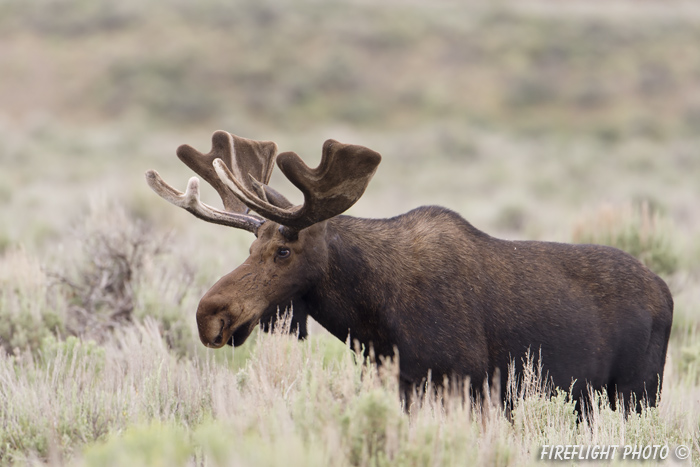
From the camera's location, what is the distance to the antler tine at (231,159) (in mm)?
4574

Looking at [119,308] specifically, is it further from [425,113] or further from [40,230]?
[425,113]

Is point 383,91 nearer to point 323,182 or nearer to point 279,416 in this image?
point 323,182

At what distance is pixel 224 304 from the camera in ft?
12.3

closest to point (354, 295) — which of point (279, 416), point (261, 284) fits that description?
Answer: point (261, 284)

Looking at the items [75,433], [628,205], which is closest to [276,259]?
[75,433]

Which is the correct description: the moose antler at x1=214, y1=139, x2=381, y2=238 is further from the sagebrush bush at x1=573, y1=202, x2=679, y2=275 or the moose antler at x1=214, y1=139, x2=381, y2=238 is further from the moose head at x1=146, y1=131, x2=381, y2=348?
the sagebrush bush at x1=573, y1=202, x2=679, y2=275

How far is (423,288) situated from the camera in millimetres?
4137

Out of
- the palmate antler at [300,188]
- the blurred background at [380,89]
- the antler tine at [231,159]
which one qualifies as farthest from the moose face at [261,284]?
the blurred background at [380,89]

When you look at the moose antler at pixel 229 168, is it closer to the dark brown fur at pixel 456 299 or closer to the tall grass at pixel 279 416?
the dark brown fur at pixel 456 299

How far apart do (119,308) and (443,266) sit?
3360 millimetres

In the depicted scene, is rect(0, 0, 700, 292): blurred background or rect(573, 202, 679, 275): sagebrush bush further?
rect(0, 0, 700, 292): blurred background

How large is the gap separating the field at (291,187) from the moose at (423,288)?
0.23 meters

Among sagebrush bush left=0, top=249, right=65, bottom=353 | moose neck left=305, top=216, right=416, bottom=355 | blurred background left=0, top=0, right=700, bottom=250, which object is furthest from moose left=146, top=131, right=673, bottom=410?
blurred background left=0, top=0, right=700, bottom=250

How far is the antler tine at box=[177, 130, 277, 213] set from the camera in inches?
180
